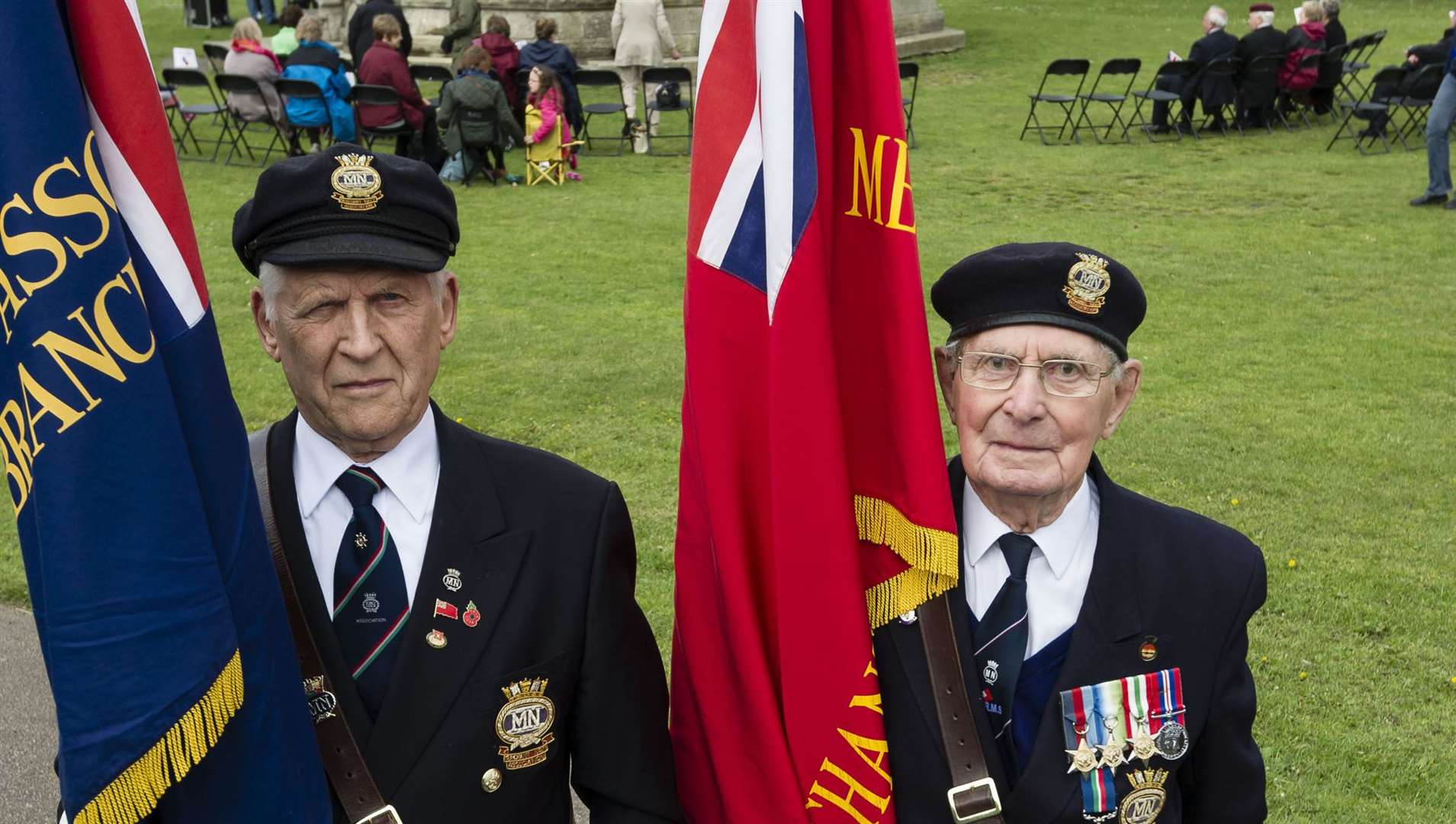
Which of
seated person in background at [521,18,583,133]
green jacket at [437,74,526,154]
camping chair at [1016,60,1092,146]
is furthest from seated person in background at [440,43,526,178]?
camping chair at [1016,60,1092,146]

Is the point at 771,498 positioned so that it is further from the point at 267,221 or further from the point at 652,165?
the point at 652,165

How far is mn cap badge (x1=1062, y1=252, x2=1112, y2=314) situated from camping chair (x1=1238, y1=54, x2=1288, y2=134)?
60.3 feet

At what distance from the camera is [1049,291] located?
104 inches

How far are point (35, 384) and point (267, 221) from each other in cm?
52

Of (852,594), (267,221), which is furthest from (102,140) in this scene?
(852,594)

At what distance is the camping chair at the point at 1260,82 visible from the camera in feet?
63.5

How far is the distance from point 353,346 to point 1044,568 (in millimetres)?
1377

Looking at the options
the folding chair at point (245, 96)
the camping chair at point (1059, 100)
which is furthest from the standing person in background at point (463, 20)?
the camping chair at point (1059, 100)

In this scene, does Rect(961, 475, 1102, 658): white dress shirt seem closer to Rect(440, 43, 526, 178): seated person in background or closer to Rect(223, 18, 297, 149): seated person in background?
Rect(440, 43, 526, 178): seated person in background

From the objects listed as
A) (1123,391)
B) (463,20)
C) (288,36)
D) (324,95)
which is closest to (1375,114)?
(463,20)

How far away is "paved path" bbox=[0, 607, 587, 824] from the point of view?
4.91 m

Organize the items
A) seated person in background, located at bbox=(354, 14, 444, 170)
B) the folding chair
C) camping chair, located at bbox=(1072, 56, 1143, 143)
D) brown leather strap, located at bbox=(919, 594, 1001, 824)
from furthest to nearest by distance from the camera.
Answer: camping chair, located at bbox=(1072, 56, 1143, 143) < the folding chair < seated person in background, located at bbox=(354, 14, 444, 170) < brown leather strap, located at bbox=(919, 594, 1001, 824)

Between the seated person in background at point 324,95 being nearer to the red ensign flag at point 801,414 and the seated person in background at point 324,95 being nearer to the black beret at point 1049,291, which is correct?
the red ensign flag at point 801,414

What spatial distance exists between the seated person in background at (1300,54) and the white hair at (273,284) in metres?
19.5
